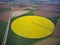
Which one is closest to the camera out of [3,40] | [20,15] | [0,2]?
[3,40]

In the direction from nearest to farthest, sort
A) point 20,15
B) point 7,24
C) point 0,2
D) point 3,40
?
point 3,40, point 7,24, point 20,15, point 0,2

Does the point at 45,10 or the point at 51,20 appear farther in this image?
the point at 45,10

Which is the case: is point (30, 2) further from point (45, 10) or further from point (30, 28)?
point (30, 28)

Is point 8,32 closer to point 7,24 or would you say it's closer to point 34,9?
point 7,24

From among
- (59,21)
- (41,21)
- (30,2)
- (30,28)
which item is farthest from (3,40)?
(30,2)

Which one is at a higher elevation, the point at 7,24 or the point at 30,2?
the point at 30,2

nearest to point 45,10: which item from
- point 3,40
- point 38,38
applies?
point 38,38

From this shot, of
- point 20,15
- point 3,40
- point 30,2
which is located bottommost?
point 3,40

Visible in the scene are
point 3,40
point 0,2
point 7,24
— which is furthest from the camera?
point 0,2

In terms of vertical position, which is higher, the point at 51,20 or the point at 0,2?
the point at 0,2
